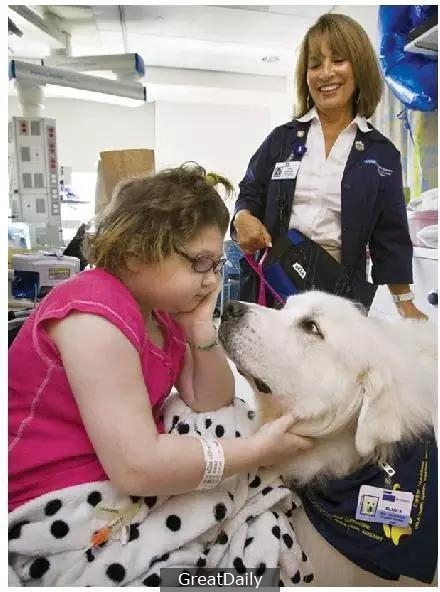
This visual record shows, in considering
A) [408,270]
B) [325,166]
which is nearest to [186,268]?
[325,166]

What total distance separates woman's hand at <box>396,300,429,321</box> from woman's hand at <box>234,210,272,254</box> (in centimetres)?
33

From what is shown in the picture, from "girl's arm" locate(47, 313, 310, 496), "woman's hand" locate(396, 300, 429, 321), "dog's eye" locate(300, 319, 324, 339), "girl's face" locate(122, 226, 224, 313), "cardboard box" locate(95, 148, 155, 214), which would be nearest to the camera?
"girl's arm" locate(47, 313, 310, 496)

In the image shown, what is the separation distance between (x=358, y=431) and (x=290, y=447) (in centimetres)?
10

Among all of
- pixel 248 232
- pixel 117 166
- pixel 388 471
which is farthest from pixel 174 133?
pixel 388 471

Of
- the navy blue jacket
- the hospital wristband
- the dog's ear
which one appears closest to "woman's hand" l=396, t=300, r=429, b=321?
the navy blue jacket

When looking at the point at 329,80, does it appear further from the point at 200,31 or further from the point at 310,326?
the point at 310,326

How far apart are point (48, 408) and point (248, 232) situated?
0.46 meters

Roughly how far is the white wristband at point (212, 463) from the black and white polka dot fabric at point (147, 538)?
1.9 inches

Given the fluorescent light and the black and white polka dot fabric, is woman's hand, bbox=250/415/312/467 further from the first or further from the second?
the fluorescent light

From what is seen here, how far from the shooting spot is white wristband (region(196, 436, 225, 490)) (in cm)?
59

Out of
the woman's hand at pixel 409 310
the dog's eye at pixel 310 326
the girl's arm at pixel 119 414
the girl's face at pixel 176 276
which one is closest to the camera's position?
the girl's arm at pixel 119 414

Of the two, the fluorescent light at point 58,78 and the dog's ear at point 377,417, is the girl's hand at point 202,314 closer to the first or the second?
the dog's ear at point 377,417

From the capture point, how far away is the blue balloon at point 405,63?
855mm

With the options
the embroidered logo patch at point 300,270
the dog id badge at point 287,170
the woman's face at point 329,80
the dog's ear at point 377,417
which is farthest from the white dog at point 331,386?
the woman's face at point 329,80
